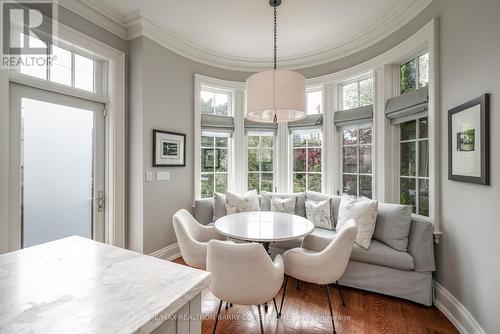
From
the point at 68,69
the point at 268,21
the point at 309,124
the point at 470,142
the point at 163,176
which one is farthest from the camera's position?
the point at 309,124

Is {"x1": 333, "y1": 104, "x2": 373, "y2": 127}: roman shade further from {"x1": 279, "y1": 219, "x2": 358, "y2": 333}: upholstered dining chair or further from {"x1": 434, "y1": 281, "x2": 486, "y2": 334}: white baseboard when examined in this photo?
{"x1": 434, "y1": 281, "x2": 486, "y2": 334}: white baseboard

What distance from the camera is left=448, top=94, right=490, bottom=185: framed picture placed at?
1471 mm

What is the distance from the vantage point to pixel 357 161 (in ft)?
10.2

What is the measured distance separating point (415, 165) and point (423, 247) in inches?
35.9

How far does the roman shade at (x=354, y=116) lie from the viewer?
113 inches

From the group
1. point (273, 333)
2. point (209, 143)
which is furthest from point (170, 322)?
point (209, 143)

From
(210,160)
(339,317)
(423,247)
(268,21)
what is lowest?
(339,317)

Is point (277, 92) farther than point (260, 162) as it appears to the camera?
No

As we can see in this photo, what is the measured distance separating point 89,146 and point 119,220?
0.91 metres

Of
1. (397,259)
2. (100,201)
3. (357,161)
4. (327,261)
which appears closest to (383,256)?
(397,259)

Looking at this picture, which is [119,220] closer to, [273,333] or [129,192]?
[129,192]

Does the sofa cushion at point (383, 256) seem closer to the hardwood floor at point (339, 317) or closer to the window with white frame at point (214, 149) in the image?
the hardwood floor at point (339, 317)

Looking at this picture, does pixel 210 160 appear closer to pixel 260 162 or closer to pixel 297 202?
pixel 260 162

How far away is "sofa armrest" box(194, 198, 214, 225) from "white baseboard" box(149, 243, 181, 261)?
1.65 ft
